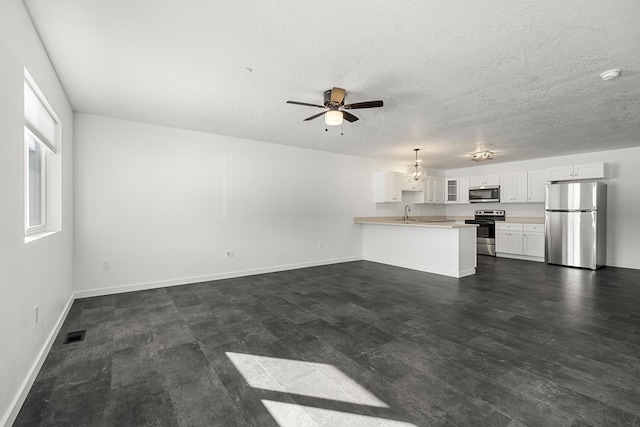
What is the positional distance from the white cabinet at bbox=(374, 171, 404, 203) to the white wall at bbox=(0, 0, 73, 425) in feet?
19.8

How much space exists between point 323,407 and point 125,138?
4417mm

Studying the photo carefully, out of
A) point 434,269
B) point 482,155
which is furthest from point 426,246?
point 482,155

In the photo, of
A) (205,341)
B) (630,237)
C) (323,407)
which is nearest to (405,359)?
(323,407)

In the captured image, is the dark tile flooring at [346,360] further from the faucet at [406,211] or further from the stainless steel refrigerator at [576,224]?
the faucet at [406,211]

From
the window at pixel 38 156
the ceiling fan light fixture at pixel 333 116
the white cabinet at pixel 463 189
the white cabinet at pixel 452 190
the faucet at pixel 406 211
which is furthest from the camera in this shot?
the white cabinet at pixel 452 190

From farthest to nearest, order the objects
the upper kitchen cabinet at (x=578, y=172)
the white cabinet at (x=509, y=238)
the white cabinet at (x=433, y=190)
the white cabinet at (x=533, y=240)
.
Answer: the white cabinet at (x=433, y=190)
the white cabinet at (x=509, y=238)
the white cabinet at (x=533, y=240)
the upper kitchen cabinet at (x=578, y=172)

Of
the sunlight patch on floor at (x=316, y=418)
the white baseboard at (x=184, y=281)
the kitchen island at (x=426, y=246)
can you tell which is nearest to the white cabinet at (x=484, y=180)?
the kitchen island at (x=426, y=246)

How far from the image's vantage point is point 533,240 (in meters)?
6.79

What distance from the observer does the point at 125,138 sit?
14.0 ft

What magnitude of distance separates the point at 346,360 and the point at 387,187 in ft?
17.5

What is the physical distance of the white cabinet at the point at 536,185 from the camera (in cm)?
686

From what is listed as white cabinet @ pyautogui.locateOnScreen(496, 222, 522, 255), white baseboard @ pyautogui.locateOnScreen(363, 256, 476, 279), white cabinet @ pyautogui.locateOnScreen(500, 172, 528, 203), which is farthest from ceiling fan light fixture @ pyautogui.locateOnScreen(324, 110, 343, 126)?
white cabinet @ pyautogui.locateOnScreen(500, 172, 528, 203)

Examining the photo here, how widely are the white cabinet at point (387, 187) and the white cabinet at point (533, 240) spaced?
3026mm

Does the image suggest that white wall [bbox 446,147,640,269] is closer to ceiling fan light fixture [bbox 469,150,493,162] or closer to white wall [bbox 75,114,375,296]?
ceiling fan light fixture [bbox 469,150,493,162]
